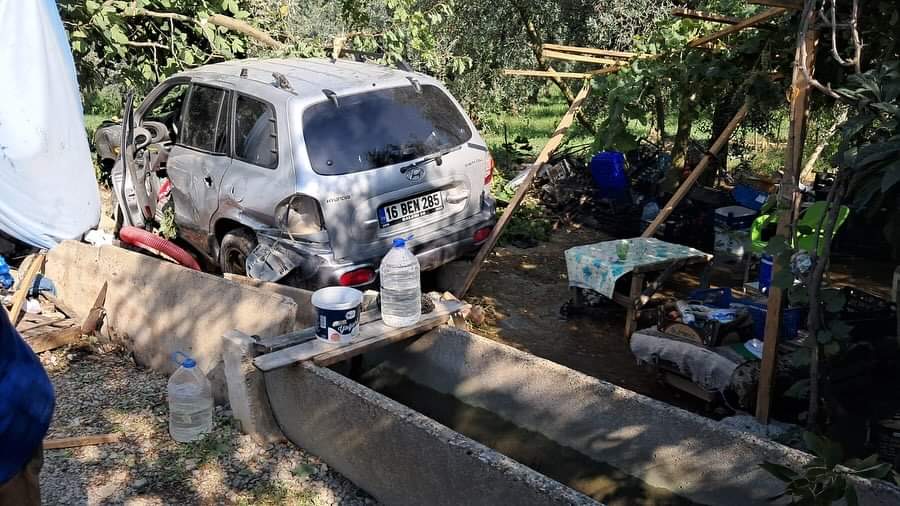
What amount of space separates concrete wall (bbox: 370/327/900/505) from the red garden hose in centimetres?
266

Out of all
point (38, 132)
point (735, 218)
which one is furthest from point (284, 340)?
point (735, 218)

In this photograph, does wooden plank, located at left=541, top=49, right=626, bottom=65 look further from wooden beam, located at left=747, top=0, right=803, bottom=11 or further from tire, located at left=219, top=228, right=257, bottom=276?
tire, located at left=219, top=228, right=257, bottom=276

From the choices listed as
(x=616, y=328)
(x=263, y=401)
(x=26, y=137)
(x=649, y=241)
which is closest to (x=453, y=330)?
(x=263, y=401)

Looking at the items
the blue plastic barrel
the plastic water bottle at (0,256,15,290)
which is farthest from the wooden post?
the plastic water bottle at (0,256,15,290)

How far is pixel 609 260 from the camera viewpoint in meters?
6.34

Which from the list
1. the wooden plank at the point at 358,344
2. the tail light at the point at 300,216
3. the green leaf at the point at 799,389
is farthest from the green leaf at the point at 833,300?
the tail light at the point at 300,216

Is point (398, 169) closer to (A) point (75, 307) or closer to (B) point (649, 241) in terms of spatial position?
(B) point (649, 241)

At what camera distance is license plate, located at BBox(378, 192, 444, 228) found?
5770mm

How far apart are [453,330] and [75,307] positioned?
3312 millimetres

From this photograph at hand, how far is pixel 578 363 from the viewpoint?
591 centimetres

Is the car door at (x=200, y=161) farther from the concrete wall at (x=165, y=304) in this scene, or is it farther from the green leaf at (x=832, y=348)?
the green leaf at (x=832, y=348)

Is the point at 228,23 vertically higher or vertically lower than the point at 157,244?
higher

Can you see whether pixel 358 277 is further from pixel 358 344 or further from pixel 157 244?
pixel 157 244

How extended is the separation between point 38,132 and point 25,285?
69.6 inches
